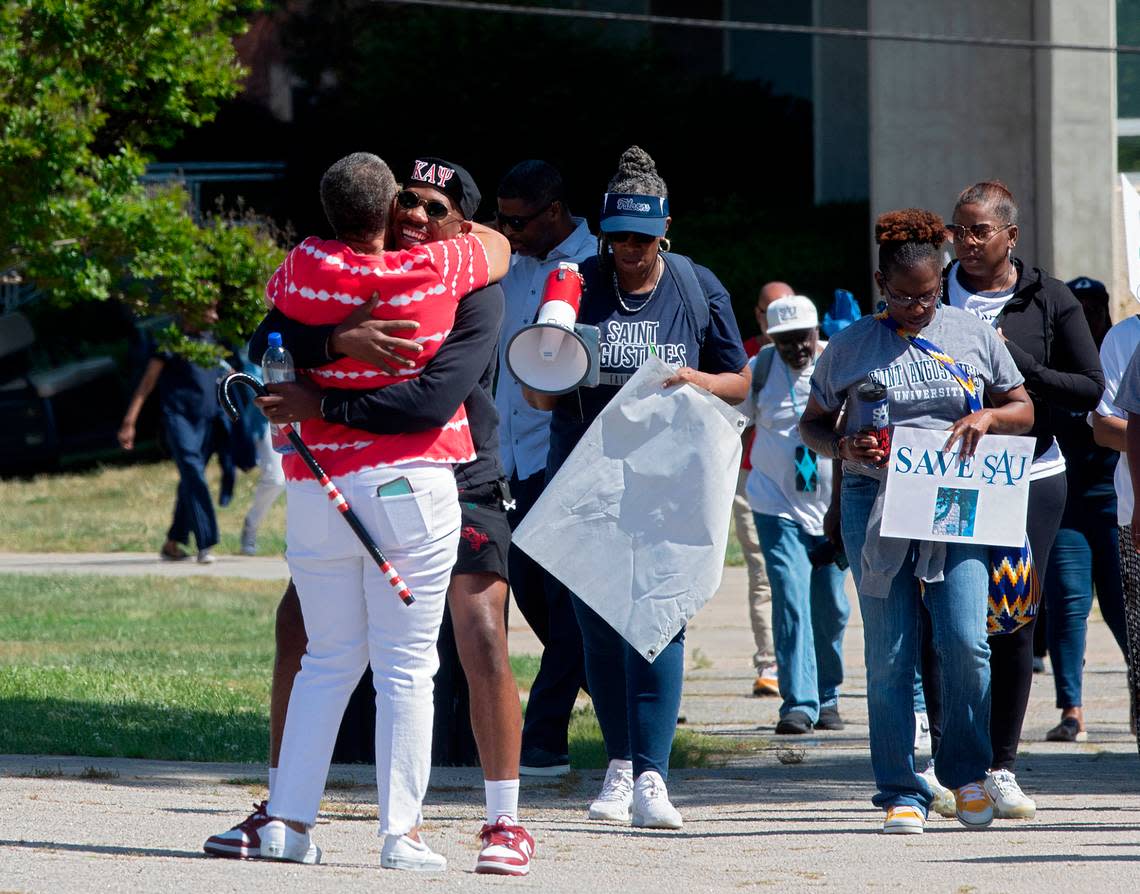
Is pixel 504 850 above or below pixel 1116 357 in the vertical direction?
below

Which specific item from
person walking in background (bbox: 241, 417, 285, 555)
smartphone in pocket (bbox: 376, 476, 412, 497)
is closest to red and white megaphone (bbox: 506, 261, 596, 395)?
smartphone in pocket (bbox: 376, 476, 412, 497)

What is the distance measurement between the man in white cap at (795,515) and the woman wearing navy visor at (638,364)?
8.06 feet

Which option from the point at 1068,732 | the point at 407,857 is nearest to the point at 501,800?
the point at 407,857

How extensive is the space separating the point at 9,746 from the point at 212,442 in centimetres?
881

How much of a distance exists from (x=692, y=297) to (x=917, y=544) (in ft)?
3.42

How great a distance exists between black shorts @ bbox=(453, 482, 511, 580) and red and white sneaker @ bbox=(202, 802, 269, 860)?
2.71 feet

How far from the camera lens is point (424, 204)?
504 cm

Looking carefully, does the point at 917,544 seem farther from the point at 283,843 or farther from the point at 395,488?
the point at 283,843

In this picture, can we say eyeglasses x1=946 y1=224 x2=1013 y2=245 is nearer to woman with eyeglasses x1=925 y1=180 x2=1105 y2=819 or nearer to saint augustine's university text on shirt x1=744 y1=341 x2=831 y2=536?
woman with eyeglasses x1=925 y1=180 x2=1105 y2=819

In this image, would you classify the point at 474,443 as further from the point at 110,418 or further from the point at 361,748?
the point at 110,418

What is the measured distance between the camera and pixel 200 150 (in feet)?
96.6

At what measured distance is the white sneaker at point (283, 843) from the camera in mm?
4859

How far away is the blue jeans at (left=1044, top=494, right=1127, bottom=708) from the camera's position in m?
8.10

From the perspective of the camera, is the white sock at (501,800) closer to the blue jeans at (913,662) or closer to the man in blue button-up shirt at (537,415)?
the blue jeans at (913,662)
